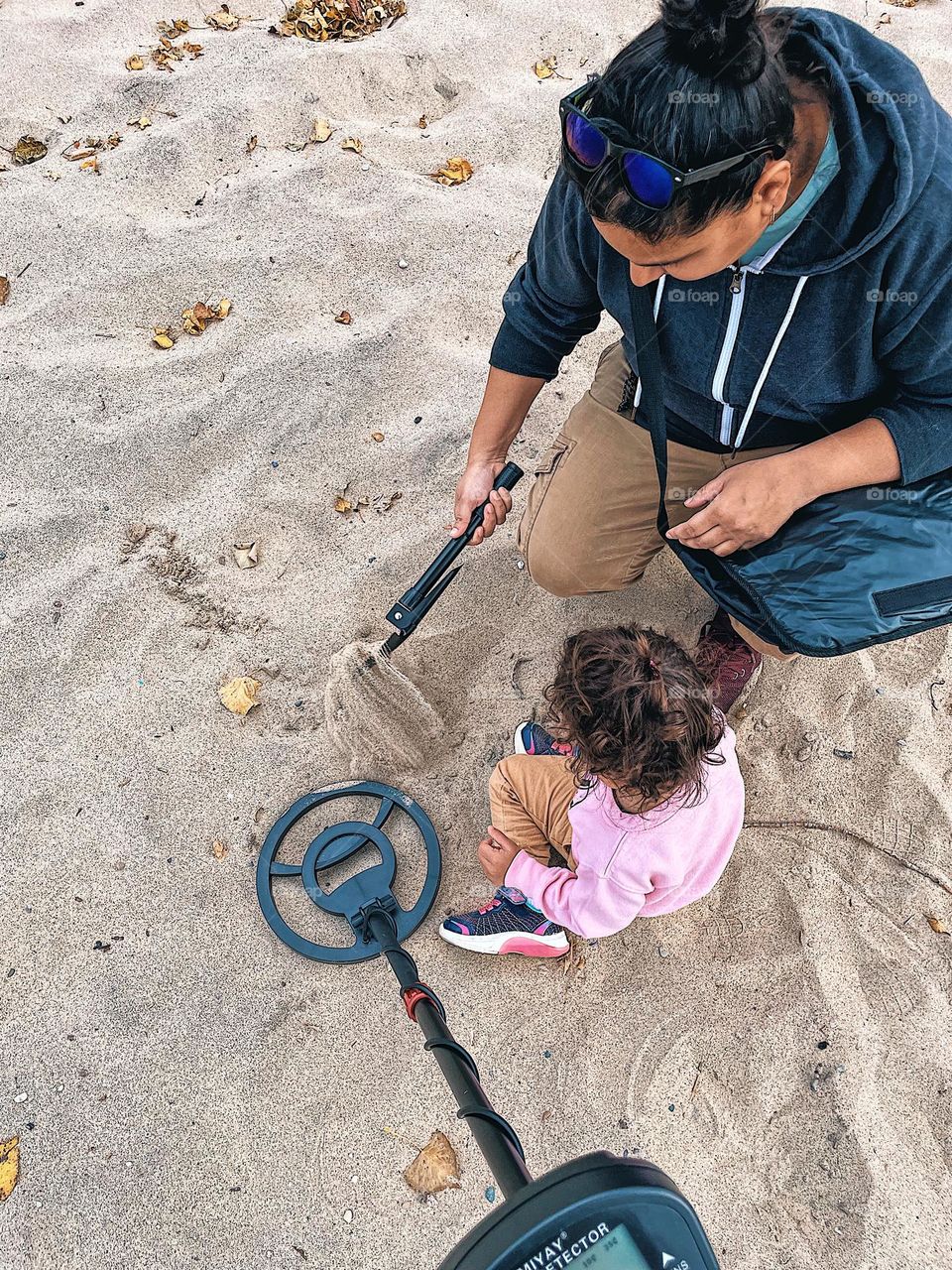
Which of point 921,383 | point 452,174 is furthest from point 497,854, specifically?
point 452,174

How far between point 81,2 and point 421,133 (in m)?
1.34

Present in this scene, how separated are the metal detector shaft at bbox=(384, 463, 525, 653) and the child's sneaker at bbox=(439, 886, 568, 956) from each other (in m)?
0.58

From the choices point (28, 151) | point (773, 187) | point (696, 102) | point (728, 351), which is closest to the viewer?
point (696, 102)

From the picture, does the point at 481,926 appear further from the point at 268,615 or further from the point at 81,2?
the point at 81,2

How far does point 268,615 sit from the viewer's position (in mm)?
2148

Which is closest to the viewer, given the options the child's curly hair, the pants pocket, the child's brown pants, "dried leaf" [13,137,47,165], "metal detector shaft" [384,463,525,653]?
the child's curly hair

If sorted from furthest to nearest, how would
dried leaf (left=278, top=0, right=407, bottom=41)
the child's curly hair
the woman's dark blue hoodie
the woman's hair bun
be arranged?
dried leaf (left=278, top=0, right=407, bottom=41), the child's curly hair, the woman's dark blue hoodie, the woman's hair bun

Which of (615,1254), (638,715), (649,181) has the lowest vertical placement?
(638,715)

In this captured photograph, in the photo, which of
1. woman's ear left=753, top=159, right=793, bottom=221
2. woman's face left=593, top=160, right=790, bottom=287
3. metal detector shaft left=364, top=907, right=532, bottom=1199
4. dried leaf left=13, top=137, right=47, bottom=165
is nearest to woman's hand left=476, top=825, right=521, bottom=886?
metal detector shaft left=364, top=907, right=532, bottom=1199

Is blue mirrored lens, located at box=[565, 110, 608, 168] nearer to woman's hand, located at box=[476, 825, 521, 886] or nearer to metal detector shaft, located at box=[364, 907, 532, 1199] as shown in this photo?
metal detector shaft, located at box=[364, 907, 532, 1199]

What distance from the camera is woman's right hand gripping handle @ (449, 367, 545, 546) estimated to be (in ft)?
6.16

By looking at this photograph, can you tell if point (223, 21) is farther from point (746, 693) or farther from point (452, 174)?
point (746, 693)

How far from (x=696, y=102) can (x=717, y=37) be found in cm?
6

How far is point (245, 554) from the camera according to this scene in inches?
87.3
